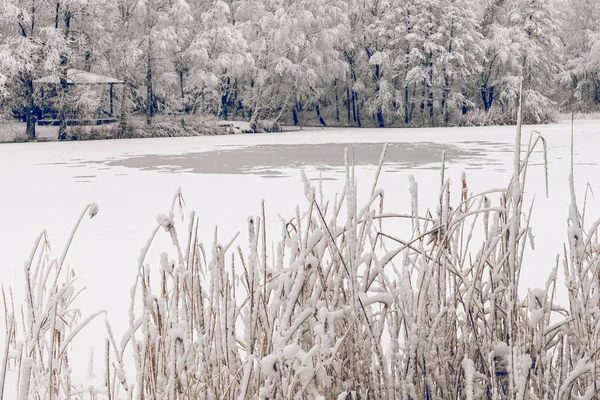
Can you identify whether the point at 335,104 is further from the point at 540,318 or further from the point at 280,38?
the point at 540,318

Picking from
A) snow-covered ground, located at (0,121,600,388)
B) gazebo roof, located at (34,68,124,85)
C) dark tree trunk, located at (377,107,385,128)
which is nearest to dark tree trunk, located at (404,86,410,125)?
dark tree trunk, located at (377,107,385,128)

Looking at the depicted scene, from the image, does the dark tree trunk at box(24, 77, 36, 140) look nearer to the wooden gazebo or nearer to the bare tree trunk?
the wooden gazebo

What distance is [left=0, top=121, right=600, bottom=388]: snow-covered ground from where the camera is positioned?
5312 millimetres

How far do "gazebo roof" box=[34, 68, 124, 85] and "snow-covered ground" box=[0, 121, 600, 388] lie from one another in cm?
629

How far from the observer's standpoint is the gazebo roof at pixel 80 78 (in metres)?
25.4

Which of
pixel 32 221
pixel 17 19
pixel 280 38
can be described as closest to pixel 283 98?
pixel 280 38

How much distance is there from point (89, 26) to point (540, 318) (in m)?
27.0

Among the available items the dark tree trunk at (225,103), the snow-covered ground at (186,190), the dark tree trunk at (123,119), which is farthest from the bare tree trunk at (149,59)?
the snow-covered ground at (186,190)

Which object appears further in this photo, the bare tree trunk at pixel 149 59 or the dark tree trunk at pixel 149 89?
the dark tree trunk at pixel 149 89

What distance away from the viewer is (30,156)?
56.2ft

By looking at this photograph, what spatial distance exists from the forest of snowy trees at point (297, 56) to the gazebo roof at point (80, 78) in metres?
0.28

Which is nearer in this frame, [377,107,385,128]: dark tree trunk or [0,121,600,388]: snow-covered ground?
[0,121,600,388]: snow-covered ground

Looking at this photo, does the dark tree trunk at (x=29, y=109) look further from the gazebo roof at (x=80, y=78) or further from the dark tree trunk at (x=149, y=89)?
the dark tree trunk at (x=149, y=89)

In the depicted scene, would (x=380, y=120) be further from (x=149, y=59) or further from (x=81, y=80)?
(x=81, y=80)
